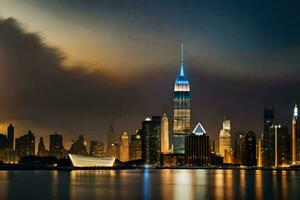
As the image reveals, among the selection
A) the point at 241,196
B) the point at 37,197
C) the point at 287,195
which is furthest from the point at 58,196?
the point at 287,195

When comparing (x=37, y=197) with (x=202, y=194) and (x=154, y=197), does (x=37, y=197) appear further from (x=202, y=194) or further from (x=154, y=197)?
(x=202, y=194)

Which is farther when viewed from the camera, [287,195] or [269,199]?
[287,195]

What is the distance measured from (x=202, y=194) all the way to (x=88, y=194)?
17105 millimetres

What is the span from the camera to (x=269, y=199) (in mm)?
85500

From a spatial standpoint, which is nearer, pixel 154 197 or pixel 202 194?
pixel 154 197

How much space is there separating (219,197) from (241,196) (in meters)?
4.33

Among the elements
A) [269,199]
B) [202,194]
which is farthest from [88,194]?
[269,199]

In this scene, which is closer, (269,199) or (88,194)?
(269,199)

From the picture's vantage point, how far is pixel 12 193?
92.6 m

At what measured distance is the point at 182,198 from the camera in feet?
281

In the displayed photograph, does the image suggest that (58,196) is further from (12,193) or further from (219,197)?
(219,197)

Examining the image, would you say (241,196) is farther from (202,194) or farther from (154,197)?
(154,197)

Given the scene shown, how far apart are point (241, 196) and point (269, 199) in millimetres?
5710

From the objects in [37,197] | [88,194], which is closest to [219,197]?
[88,194]
